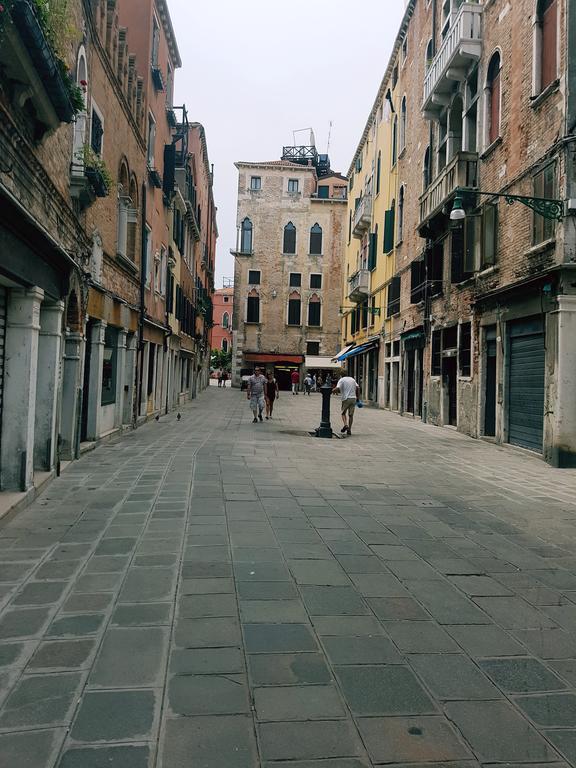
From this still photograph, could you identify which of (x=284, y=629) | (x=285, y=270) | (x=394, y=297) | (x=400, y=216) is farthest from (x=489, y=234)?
(x=285, y=270)

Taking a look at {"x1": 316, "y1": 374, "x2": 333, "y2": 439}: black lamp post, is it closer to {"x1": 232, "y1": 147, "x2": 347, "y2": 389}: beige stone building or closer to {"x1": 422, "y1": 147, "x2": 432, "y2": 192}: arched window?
{"x1": 422, "y1": 147, "x2": 432, "y2": 192}: arched window

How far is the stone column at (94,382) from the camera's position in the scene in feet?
36.5

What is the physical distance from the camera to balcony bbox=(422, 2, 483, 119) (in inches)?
578

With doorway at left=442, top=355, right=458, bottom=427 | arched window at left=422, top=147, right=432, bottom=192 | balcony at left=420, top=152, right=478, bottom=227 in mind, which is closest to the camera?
balcony at left=420, top=152, right=478, bottom=227

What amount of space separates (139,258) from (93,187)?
605cm

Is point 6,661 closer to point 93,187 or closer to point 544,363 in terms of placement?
point 93,187

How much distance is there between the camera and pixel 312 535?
5.48m

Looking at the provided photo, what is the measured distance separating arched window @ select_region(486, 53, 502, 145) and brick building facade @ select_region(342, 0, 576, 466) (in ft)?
0.11

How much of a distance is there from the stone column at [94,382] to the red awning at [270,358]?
34125 millimetres

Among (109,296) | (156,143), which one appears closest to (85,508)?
(109,296)

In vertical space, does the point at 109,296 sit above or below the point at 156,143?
below

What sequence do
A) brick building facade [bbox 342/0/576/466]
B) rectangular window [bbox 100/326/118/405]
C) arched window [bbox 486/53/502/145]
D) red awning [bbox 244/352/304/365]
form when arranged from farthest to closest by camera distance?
red awning [bbox 244/352/304/365] → arched window [bbox 486/53/502/145] → rectangular window [bbox 100/326/118/405] → brick building facade [bbox 342/0/576/466]

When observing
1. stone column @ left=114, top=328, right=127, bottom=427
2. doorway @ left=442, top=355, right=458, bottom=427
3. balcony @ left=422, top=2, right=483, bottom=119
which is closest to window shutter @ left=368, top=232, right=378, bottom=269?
balcony @ left=422, top=2, right=483, bottom=119

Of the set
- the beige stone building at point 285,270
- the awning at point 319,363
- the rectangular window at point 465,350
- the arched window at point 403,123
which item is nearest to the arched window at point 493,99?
the rectangular window at point 465,350
